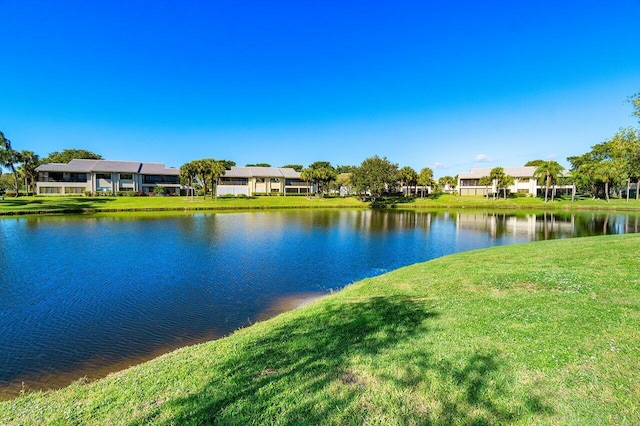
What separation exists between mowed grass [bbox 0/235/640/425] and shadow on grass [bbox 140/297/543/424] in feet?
0.07

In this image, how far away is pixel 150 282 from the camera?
17750mm

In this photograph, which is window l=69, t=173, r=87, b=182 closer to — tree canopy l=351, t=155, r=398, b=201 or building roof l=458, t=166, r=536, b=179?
tree canopy l=351, t=155, r=398, b=201

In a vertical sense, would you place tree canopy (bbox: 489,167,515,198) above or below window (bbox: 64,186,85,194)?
above

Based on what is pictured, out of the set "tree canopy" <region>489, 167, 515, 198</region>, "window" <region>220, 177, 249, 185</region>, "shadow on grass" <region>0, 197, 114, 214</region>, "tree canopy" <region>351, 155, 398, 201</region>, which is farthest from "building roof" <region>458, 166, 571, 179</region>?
"shadow on grass" <region>0, 197, 114, 214</region>

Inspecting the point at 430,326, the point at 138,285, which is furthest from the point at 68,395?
the point at 138,285

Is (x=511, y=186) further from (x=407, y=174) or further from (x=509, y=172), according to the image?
(x=407, y=174)

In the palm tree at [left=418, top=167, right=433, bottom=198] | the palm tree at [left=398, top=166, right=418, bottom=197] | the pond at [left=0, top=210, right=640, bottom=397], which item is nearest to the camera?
the pond at [left=0, top=210, right=640, bottom=397]

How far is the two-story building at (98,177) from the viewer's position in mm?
81000

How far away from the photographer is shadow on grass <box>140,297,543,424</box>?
4484mm

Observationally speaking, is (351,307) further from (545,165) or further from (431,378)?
(545,165)

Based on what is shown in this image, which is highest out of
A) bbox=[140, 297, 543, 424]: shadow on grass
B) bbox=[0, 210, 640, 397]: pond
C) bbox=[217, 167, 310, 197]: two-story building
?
bbox=[217, 167, 310, 197]: two-story building

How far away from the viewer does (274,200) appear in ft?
261

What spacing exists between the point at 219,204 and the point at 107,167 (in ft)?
124

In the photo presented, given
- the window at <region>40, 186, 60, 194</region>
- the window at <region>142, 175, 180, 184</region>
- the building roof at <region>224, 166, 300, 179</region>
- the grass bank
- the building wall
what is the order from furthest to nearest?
the building roof at <region>224, 166, 300, 179</region> → the window at <region>142, 175, 180, 184</region> → the building wall → the window at <region>40, 186, 60, 194</region> → the grass bank
